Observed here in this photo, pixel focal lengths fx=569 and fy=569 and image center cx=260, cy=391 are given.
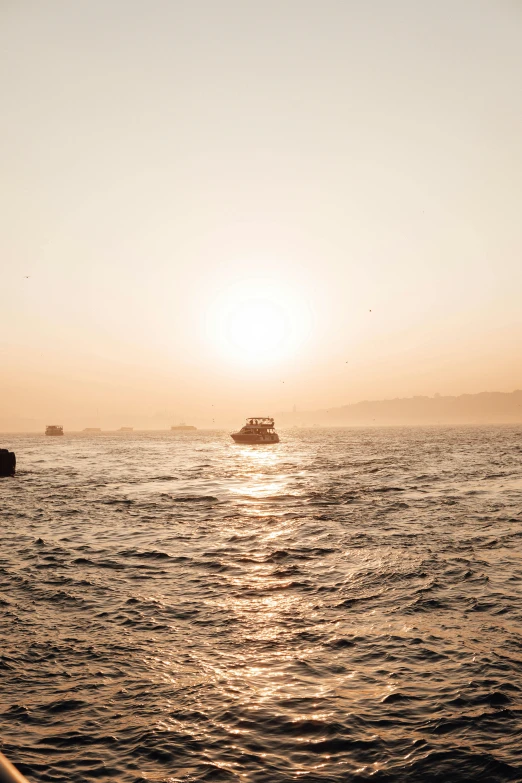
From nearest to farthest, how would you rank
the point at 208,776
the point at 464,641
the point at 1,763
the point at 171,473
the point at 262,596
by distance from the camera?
the point at 1,763 < the point at 208,776 < the point at 464,641 < the point at 262,596 < the point at 171,473

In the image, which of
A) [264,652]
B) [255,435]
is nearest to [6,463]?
[264,652]

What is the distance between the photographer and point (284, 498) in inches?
1538

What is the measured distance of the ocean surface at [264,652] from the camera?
843 centimetres

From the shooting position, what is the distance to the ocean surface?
332 inches

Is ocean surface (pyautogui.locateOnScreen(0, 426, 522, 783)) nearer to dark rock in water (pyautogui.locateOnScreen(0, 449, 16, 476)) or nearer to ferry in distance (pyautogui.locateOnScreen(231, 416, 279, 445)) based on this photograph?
dark rock in water (pyautogui.locateOnScreen(0, 449, 16, 476))

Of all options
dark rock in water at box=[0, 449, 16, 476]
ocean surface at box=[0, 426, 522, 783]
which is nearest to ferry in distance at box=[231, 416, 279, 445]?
dark rock in water at box=[0, 449, 16, 476]

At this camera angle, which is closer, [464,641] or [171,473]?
[464,641]

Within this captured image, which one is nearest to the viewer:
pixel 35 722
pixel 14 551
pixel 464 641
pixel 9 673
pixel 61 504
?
pixel 35 722

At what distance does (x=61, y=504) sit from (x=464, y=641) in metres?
29.6

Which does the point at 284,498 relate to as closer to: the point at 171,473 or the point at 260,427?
the point at 171,473

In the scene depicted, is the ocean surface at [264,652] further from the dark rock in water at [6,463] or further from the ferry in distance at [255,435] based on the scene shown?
the ferry in distance at [255,435]

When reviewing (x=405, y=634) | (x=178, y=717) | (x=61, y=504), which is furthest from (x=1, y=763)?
(x=61, y=504)

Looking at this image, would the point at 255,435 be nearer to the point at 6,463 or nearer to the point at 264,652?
the point at 6,463

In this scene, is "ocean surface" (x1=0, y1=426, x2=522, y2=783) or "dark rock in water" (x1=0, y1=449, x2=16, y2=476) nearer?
"ocean surface" (x1=0, y1=426, x2=522, y2=783)
